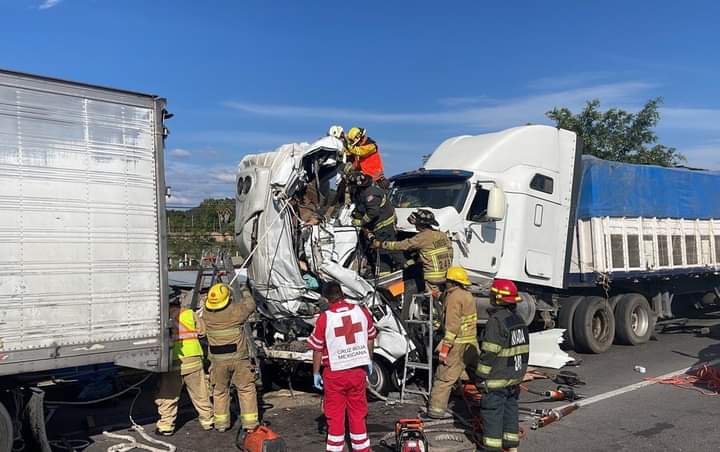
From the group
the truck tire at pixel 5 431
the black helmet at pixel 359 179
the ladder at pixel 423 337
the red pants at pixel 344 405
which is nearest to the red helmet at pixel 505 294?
the red pants at pixel 344 405

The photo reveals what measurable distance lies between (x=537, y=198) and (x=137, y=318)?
264 inches

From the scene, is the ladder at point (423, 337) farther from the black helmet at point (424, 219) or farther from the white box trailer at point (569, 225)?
the white box trailer at point (569, 225)

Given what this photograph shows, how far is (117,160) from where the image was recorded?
20.4 ft

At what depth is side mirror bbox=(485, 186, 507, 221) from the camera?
941 centimetres

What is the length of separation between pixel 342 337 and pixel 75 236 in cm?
247

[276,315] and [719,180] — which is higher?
[719,180]

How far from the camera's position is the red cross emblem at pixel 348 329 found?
589cm

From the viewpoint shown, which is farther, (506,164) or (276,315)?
(506,164)

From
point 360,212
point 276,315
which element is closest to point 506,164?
point 360,212

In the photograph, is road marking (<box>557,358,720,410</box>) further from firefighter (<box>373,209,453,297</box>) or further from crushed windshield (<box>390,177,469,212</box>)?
crushed windshield (<box>390,177,469,212</box>)

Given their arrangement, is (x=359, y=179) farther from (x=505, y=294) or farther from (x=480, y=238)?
(x=505, y=294)

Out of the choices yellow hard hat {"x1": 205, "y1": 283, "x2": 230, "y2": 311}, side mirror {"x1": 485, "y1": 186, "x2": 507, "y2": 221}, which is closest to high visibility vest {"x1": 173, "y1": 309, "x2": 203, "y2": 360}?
yellow hard hat {"x1": 205, "y1": 283, "x2": 230, "y2": 311}

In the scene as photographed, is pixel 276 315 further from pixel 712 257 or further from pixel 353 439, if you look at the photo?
pixel 712 257

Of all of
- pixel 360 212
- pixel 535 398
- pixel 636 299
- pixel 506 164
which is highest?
pixel 506 164
